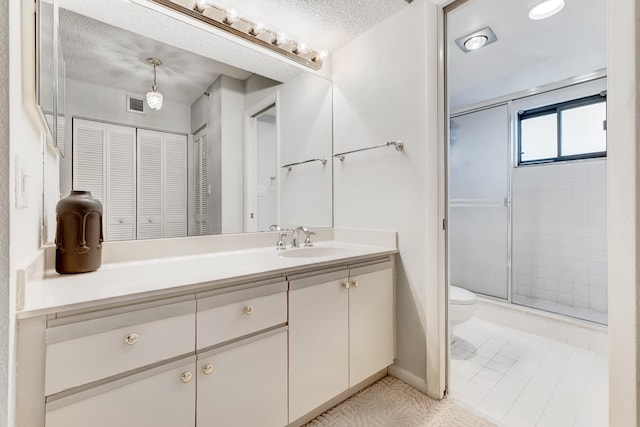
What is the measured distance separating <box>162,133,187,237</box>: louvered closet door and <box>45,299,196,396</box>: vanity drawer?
63 cm

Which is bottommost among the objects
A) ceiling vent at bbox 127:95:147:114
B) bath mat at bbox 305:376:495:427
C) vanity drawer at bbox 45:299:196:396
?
bath mat at bbox 305:376:495:427

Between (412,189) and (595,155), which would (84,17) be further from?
(595,155)

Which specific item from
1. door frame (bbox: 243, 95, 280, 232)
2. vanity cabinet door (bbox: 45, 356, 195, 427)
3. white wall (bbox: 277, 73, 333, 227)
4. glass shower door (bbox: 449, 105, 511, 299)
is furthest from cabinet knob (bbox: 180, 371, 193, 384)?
glass shower door (bbox: 449, 105, 511, 299)

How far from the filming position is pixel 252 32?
1.74 metres

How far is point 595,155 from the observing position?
2.51 metres

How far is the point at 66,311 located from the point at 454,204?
334cm

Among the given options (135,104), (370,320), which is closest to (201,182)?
(135,104)

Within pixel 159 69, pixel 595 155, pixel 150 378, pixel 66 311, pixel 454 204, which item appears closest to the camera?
pixel 66 311

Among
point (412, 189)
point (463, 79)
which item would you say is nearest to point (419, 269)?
point (412, 189)

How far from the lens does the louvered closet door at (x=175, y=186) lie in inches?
57.2

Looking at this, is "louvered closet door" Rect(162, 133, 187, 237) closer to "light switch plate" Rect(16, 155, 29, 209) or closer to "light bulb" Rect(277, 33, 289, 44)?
"light switch plate" Rect(16, 155, 29, 209)

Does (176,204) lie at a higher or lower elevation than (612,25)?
lower

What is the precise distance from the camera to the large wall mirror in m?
1.28

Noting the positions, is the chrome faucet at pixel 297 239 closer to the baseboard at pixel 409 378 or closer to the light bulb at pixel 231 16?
the baseboard at pixel 409 378
